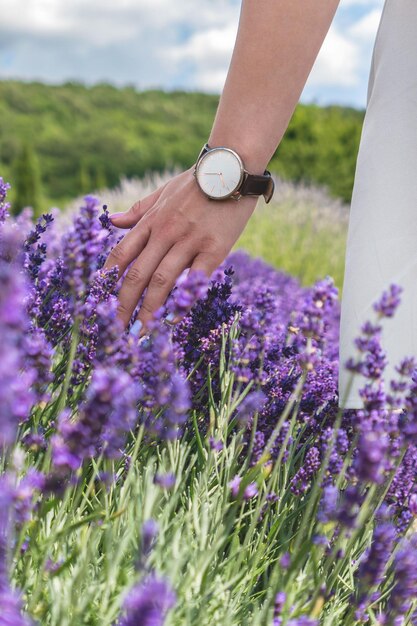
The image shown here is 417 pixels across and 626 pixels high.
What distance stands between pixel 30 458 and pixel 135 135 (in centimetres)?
6151

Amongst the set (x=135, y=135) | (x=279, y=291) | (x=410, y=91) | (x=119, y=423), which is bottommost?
(x=119, y=423)

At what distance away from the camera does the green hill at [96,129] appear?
5256 centimetres

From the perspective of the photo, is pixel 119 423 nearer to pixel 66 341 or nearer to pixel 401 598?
pixel 401 598

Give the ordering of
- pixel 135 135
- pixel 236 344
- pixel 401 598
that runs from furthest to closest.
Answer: pixel 135 135 < pixel 236 344 < pixel 401 598

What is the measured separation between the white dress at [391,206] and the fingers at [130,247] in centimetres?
67

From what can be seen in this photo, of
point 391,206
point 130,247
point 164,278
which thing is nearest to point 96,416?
point 164,278

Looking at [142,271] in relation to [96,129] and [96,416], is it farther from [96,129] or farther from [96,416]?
[96,129]

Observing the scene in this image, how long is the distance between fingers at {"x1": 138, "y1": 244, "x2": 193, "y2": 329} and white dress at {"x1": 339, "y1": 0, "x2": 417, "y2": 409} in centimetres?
58

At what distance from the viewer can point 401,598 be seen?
1.23 metres

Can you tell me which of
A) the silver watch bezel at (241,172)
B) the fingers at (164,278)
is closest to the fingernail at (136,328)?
the fingers at (164,278)

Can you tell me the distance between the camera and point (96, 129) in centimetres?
5784

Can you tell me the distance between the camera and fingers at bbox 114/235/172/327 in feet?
6.27

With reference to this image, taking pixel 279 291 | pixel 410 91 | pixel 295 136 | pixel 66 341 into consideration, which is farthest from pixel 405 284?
pixel 295 136

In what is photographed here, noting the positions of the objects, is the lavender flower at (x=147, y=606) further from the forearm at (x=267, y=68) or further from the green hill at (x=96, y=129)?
the green hill at (x=96, y=129)
